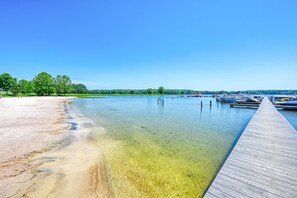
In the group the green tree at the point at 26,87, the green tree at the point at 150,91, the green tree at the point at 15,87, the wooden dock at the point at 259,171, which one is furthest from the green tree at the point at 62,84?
the wooden dock at the point at 259,171

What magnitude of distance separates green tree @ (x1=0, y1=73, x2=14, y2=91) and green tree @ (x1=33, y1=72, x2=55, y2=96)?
820cm

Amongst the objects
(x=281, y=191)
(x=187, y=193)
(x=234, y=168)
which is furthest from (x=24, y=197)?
(x=281, y=191)

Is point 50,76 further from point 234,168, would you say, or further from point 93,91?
point 234,168

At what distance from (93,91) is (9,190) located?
141277 mm

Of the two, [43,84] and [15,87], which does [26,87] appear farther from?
[43,84]

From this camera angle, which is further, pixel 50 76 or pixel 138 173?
pixel 50 76

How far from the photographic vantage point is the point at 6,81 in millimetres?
61344

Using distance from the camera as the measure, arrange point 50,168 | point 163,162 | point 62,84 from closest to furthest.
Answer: point 50,168 < point 163,162 < point 62,84

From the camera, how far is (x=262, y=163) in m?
4.73

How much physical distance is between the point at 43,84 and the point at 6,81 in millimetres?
12577

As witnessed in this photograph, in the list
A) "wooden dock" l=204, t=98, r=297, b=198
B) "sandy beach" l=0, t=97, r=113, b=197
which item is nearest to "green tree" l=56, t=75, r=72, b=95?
"sandy beach" l=0, t=97, r=113, b=197

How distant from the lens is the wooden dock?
3459 mm

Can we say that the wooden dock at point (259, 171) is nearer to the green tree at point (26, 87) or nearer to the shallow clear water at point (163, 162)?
the shallow clear water at point (163, 162)

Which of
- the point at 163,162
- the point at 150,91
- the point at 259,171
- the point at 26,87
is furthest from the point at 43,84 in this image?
the point at 150,91
